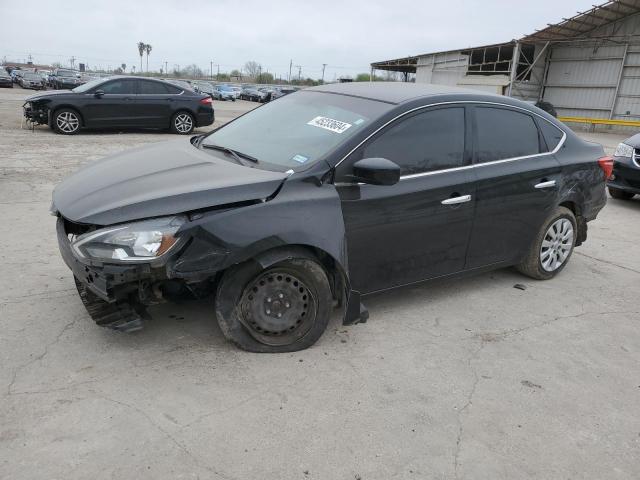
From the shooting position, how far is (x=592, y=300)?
4.51 m

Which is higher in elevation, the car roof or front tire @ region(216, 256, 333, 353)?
the car roof

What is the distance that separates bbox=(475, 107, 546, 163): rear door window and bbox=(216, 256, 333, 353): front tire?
5.50 ft

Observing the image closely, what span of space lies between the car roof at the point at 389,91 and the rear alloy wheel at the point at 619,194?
20.6ft

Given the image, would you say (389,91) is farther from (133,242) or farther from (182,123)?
(182,123)

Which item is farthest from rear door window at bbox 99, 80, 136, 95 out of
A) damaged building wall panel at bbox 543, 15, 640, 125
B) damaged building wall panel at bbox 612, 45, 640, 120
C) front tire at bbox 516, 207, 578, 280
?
damaged building wall panel at bbox 612, 45, 640, 120

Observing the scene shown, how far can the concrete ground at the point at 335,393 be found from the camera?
94.8 inches

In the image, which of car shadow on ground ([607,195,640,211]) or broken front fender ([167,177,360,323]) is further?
car shadow on ground ([607,195,640,211])

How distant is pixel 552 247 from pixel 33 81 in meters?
40.0

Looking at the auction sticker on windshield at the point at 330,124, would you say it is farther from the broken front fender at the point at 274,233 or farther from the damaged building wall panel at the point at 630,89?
the damaged building wall panel at the point at 630,89

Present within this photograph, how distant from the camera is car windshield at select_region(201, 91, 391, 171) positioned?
3.46m

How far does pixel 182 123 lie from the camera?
1383cm

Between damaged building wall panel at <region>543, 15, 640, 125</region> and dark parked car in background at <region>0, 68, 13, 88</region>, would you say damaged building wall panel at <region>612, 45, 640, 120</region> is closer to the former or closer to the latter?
damaged building wall panel at <region>543, 15, 640, 125</region>

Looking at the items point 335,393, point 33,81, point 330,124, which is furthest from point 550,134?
point 33,81

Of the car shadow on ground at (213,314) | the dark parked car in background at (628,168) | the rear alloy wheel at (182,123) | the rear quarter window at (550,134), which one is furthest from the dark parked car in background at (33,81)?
the rear quarter window at (550,134)
